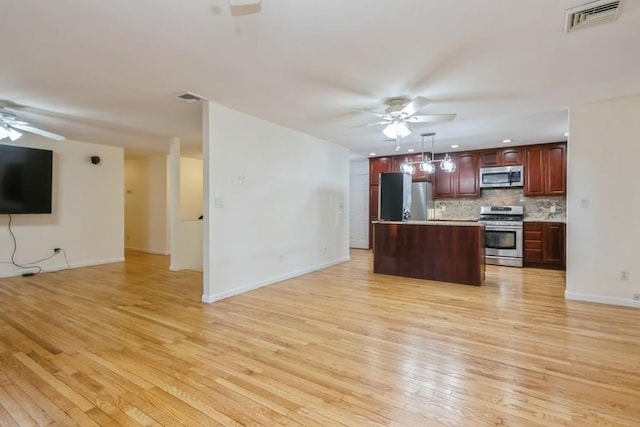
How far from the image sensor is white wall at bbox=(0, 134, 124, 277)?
555 cm

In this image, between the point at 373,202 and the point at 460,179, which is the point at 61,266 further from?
the point at 460,179

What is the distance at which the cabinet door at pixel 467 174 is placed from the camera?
22.9 feet

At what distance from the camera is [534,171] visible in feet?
20.9

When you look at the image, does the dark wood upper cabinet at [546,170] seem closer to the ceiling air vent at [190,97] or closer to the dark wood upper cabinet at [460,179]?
the dark wood upper cabinet at [460,179]

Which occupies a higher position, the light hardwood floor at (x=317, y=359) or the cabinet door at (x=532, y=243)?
the cabinet door at (x=532, y=243)

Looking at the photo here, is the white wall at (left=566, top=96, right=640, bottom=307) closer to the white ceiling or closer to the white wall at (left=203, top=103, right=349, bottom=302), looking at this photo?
the white ceiling

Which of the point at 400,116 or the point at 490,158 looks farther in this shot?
the point at 490,158

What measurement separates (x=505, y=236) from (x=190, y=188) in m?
7.30

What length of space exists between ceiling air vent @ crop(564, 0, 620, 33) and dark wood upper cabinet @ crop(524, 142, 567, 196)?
15.9 feet

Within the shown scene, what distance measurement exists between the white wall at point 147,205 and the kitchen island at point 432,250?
531 centimetres

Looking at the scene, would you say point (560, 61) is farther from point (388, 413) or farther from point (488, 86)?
point (388, 413)

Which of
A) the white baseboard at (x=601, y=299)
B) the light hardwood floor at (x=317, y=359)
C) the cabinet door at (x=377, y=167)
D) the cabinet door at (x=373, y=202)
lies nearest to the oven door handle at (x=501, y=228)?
the light hardwood floor at (x=317, y=359)

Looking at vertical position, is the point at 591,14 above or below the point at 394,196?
above

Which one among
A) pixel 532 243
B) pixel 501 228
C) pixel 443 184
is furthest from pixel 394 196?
pixel 532 243
